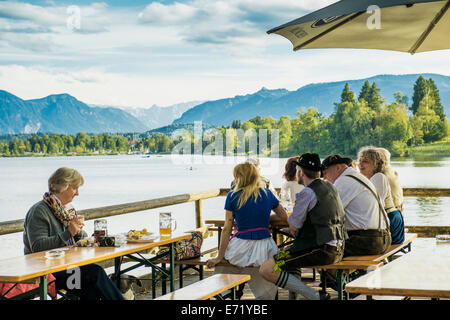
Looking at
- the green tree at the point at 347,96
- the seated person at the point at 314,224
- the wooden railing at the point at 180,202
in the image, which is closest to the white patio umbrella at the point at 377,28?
the seated person at the point at 314,224

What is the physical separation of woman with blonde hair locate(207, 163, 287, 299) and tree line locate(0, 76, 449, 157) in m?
57.4

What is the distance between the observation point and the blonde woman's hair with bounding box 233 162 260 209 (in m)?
4.60

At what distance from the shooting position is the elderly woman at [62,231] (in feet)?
11.7

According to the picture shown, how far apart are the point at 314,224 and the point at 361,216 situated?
54cm

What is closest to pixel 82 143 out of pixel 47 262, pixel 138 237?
pixel 138 237

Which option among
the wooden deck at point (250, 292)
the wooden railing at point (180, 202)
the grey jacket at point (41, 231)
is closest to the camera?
the grey jacket at point (41, 231)

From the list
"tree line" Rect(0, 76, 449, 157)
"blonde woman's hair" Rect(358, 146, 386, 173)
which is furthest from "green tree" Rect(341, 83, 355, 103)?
"blonde woman's hair" Rect(358, 146, 386, 173)

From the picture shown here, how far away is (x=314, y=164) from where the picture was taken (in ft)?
13.9

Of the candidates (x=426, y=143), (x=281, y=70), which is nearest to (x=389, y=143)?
(x=426, y=143)

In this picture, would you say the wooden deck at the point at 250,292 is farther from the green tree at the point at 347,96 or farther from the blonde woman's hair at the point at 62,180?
the green tree at the point at 347,96

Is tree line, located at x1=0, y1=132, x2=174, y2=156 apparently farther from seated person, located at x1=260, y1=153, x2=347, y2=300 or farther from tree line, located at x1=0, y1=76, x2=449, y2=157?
seated person, located at x1=260, y1=153, x2=347, y2=300

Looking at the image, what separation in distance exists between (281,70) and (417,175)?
339ft

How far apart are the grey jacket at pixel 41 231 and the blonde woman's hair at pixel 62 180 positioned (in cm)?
14

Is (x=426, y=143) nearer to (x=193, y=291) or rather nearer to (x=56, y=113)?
(x=193, y=291)
